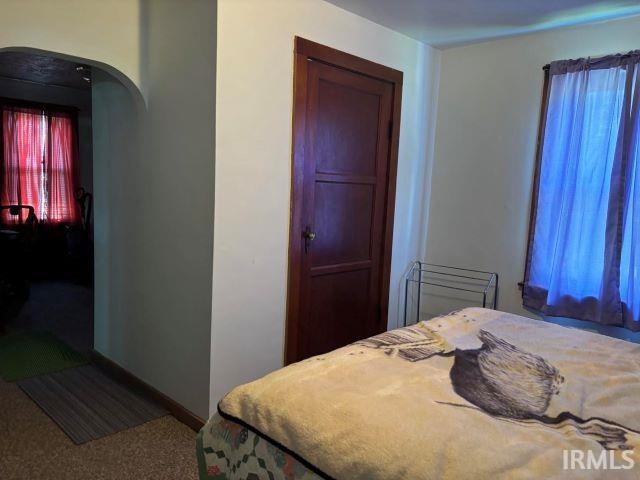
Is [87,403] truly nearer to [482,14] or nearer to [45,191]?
[482,14]

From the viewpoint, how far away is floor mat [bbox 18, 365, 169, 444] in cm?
252

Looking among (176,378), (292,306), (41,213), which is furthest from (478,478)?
(41,213)

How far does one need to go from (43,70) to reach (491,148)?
4.54 m

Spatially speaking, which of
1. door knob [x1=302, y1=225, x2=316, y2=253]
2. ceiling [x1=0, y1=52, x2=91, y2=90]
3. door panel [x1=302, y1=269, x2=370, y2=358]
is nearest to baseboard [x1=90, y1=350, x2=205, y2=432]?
door panel [x1=302, y1=269, x2=370, y2=358]

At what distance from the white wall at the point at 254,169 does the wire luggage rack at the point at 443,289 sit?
1.33 m

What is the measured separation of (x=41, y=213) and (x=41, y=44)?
426cm

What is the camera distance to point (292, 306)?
2758 mm

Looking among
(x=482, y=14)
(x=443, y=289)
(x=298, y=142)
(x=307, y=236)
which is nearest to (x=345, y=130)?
(x=298, y=142)

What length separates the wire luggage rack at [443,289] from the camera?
342 cm

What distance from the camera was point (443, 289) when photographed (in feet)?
11.9

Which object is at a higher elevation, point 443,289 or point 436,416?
point 436,416

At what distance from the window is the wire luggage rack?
477cm

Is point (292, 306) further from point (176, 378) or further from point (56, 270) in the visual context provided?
point (56, 270)

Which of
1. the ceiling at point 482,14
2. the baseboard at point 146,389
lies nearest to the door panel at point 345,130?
the ceiling at point 482,14
